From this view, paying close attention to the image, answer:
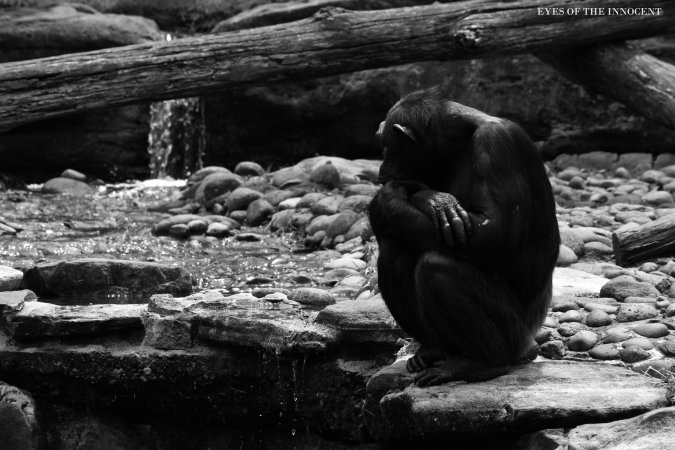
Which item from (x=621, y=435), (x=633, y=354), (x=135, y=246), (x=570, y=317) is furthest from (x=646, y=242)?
(x=135, y=246)

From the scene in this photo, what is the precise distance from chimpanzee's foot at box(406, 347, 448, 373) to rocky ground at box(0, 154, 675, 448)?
85 millimetres

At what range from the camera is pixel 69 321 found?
520 centimetres

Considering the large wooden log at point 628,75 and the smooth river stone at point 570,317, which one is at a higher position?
the large wooden log at point 628,75

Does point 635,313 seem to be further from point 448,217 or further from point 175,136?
point 175,136

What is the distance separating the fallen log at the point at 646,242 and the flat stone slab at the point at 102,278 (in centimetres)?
292

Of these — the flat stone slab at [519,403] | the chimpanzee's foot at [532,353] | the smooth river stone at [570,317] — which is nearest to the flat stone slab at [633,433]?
the flat stone slab at [519,403]

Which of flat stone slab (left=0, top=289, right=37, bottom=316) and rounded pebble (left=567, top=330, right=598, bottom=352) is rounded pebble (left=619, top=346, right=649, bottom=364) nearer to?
rounded pebble (left=567, top=330, right=598, bottom=352)

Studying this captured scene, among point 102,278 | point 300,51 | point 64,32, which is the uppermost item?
point 300,51

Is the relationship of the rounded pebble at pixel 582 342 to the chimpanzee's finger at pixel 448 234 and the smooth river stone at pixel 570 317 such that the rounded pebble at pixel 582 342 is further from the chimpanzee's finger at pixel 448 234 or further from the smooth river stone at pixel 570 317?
the chimpanzee's finger at pixel 448 234

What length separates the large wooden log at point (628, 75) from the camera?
27.7ft

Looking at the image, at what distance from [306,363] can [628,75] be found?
500 centimetres

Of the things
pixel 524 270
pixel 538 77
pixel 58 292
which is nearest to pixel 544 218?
pixel 524 270

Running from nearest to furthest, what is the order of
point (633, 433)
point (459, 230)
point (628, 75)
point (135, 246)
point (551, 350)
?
point (633, 433) → point (459, 230) → point (551, 350) → point (135, 246) → point (628, 75)

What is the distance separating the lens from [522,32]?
8.58m
